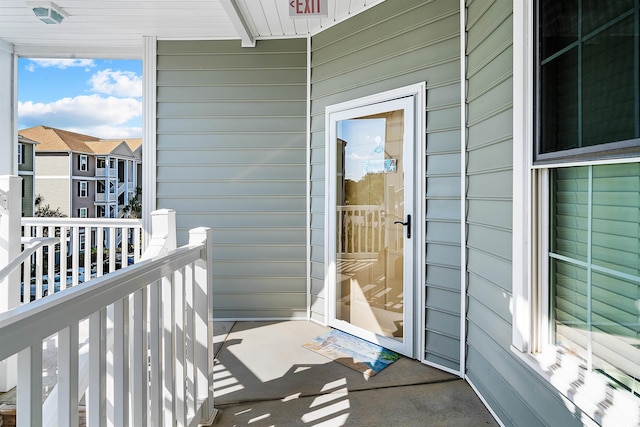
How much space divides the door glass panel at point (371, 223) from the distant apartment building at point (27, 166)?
320 cm

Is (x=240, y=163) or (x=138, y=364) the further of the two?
(x=240, y=163)

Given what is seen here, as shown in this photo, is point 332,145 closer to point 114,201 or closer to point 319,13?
point 319,13

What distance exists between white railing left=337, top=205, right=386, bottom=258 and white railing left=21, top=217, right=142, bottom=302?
184cm

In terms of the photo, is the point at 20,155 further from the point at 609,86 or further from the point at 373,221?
the point at 609,86

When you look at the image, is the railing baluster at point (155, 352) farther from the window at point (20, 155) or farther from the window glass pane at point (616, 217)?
the window at point (20, 155)

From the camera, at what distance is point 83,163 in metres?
3.85

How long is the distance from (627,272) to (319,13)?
2333 mm

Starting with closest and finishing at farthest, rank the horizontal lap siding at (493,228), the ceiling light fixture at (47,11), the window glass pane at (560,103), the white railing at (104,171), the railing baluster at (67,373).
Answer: the railing baluster at (67,373), the window glass pane at (560,103), the horizontal lap siding at (493,228), the ceiling light fixture at (47,11), the white railing at (104,171)

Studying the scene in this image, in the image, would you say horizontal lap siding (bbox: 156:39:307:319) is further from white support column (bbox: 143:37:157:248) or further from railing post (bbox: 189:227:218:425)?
railing post (bbox: 189:227:218:425)

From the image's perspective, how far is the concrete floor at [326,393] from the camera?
214cm

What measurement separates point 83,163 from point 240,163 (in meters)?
1.58

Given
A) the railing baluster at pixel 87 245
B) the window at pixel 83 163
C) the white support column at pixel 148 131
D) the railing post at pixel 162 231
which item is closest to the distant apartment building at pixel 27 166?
the window at pixel 83 163

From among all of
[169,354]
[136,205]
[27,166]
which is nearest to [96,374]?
[169,354]

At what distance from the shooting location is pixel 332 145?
3.56 m
